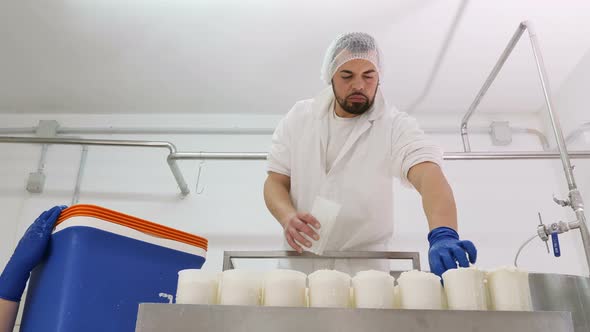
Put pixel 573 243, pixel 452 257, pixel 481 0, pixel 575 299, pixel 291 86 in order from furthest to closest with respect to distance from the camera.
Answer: pixel 291 86
pixel 573 243
pixel 481 0
pixel 575 299
pixel 452 257

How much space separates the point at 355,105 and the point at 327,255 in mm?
449

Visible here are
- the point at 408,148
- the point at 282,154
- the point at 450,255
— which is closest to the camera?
the point at 450,255

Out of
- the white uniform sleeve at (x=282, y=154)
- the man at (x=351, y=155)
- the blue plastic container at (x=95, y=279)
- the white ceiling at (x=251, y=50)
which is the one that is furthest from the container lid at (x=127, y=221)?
the white ceiling at (x=251, y=50)

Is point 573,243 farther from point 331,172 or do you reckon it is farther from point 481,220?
point 331,172

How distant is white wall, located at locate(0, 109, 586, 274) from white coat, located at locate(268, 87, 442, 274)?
2.91 ft

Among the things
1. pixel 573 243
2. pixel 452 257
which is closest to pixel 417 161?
pixel 452 257

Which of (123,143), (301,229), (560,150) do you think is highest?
(123,143)

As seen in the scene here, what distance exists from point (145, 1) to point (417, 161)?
1.19m

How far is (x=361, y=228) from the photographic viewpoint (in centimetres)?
122

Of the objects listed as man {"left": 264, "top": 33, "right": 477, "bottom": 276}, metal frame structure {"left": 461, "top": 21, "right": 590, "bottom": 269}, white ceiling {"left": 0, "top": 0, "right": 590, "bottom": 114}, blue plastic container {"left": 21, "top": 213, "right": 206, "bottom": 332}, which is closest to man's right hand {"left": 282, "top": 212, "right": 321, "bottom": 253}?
man {"left": 264, "top": 33, "right": 477, "bottom": 276}

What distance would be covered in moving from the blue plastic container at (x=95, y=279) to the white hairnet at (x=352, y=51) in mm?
→ 721

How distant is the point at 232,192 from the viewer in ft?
7.40

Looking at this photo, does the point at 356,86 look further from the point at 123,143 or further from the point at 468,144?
the point at 123,143

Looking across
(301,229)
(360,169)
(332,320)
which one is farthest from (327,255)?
(332,320)
